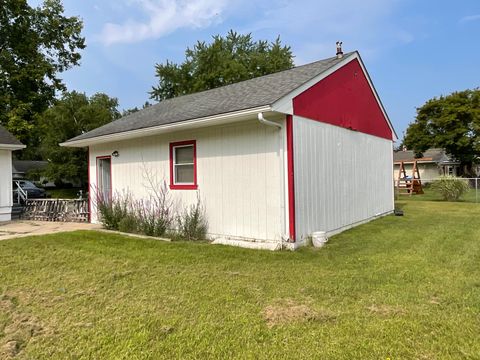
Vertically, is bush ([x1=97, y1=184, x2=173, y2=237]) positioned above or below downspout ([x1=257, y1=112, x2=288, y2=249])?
below

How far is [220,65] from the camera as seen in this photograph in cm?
2900

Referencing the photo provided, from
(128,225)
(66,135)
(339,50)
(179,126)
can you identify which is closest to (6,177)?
(128,225)

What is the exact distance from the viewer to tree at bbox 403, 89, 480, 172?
32.5m

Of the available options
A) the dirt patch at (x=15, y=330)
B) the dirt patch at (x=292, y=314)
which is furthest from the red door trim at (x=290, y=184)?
the dirt patch at (x=15, y=330)

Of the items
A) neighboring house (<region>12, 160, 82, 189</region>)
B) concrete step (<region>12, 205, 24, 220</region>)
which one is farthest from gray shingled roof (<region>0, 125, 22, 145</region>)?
neighboring house (<region>12, 160, 82, 189</region>)

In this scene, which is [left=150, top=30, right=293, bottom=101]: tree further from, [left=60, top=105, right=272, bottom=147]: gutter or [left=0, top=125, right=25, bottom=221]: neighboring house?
[left=60, top=105, right=272, bottom=147]: gutter

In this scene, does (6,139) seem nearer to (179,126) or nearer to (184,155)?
(184,155)

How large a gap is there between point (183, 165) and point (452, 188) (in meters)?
15.0

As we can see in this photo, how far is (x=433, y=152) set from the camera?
4138 cm

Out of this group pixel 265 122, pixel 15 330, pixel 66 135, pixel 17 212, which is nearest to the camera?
pixel 15 330

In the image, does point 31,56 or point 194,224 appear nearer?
point 194,224

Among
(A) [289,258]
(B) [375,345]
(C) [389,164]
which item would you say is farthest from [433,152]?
(B) [375,345]

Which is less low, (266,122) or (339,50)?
(339,50)

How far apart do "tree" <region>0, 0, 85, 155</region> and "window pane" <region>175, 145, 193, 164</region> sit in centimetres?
1473
